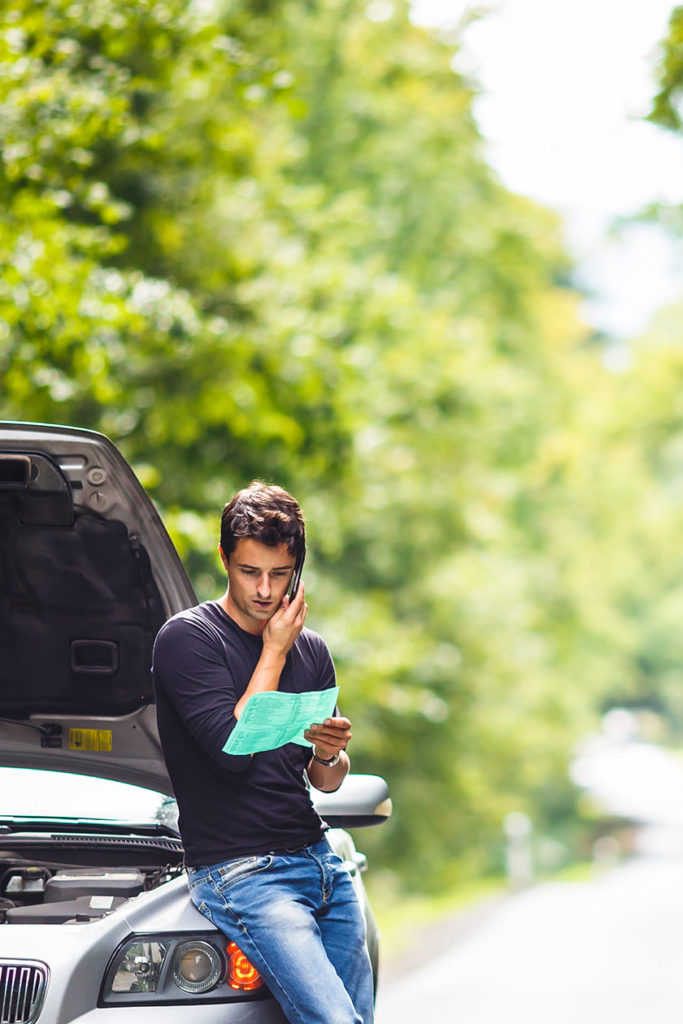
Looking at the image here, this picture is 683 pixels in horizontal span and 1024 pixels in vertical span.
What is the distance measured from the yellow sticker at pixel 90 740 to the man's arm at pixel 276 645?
144 cm

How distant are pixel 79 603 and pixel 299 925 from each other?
5.50ft

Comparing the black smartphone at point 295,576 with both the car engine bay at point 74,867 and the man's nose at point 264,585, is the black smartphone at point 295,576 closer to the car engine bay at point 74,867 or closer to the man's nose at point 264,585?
the man's nose at point 264,585

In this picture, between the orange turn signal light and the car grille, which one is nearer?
the car grille

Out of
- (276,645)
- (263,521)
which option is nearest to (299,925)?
(276,645)

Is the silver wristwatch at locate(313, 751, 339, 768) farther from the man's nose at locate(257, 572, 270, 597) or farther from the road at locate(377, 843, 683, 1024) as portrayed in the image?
the road at locate(377, 843, 683, 1024)

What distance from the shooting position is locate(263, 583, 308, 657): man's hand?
3564mm

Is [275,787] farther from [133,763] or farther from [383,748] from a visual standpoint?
[383,748]

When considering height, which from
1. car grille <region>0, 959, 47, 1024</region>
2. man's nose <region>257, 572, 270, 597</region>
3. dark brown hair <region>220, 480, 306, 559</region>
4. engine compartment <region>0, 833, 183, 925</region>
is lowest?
car grille <region>0, 959, 47, 1024</region>

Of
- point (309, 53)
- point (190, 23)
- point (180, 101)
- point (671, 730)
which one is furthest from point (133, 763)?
point (671, 730)

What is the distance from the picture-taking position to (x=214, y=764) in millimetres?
3590

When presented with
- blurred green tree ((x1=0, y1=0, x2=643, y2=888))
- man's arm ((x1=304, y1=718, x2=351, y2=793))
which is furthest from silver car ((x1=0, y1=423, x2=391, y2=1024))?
blurred green tree ((x1=0, y1=0, x2=643, y2=888))

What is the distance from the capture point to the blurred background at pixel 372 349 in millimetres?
9023

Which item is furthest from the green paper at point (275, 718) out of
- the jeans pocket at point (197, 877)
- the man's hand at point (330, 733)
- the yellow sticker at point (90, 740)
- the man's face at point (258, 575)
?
the yellow sticker at point (90, 740)

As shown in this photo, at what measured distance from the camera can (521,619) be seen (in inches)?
848
